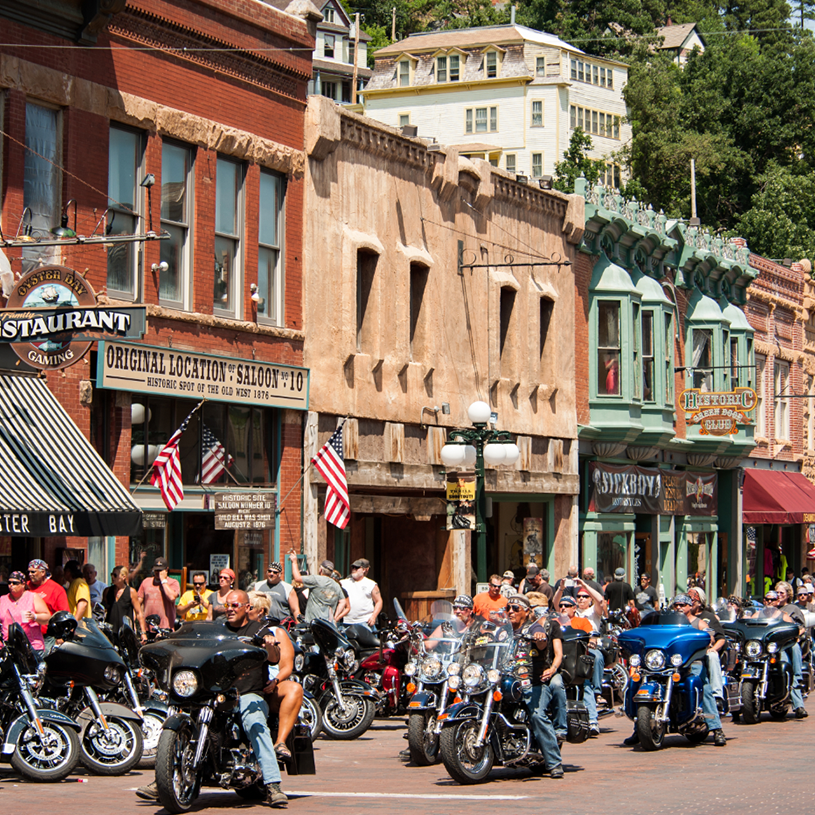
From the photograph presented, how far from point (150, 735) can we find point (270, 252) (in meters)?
10.4

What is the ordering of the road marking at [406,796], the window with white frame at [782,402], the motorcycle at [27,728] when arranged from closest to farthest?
the road marking at [406,796]
the motorcycle at [27,728]
the window with white frame at [782,402]

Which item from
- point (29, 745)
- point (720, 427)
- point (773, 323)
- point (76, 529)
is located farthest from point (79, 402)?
point (773, 323)

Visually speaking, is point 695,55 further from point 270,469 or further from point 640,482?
point 270,469

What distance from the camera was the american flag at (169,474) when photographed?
66.7 ft

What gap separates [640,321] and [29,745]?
77.9 ft

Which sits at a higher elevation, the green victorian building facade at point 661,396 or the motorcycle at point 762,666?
the green victorian building facade at point 661,396

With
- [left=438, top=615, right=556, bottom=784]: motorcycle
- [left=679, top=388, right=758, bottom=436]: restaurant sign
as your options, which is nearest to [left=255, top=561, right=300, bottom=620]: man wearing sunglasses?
[left=438, top=615, right=556, bottom=784]: motorcycle

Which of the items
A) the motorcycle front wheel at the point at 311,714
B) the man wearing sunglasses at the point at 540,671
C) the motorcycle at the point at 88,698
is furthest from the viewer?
the motorcycle front wheel at the point at 311,714

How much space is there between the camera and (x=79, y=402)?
19.3m

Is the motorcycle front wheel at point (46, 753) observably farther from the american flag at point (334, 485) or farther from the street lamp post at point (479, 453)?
the street lamp post at point (479, 453)

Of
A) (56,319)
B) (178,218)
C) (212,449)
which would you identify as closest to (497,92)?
(178,218)

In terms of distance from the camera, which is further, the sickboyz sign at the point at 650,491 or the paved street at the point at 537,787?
the sickboyz sign at the point at 650,491

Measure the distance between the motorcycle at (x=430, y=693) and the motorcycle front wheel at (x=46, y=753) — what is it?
3.23 m

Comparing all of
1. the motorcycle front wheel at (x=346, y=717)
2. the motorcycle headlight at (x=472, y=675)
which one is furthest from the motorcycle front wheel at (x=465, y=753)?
the motorcycle front wheel at (x=346, y=717)
